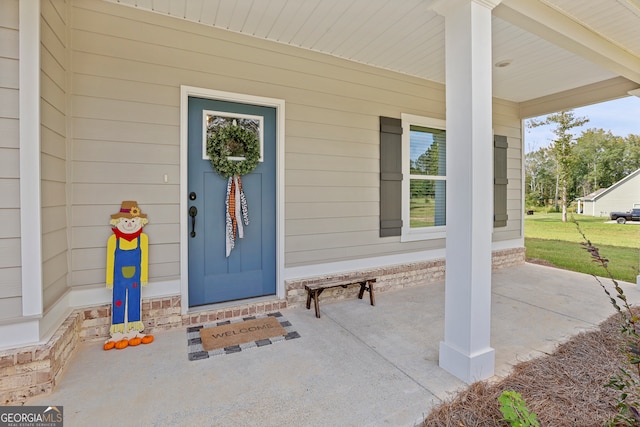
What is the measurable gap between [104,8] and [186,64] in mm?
699

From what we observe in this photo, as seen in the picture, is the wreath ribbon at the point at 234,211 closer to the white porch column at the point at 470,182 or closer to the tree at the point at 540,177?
the white porch column at the point at 470,182

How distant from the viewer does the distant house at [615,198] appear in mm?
10164

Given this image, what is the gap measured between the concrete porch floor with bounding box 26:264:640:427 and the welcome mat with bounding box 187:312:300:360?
0.08 metres

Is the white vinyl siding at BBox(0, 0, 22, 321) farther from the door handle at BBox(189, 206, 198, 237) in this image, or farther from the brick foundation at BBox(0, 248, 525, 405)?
the door handle at BBox(189, 206, 198, 237)

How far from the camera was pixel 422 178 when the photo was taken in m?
4.39

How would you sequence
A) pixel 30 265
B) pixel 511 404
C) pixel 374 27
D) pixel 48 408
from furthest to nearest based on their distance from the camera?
pixel 374 27 → pixel 30 265 → pixel 48 408 → pixel 511 404

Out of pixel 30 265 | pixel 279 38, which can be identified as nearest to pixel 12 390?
pixel 30 265

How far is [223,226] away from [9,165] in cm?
159

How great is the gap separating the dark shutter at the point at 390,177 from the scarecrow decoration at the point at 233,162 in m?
1.67

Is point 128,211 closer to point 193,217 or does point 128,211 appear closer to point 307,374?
point 193,217

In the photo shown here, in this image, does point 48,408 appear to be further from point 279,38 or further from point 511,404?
point 279,38

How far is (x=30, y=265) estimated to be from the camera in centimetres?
188

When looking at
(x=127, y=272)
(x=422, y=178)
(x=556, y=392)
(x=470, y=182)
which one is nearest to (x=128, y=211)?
(x=127, y=272)

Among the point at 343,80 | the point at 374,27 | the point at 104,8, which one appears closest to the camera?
the point at 104,8
